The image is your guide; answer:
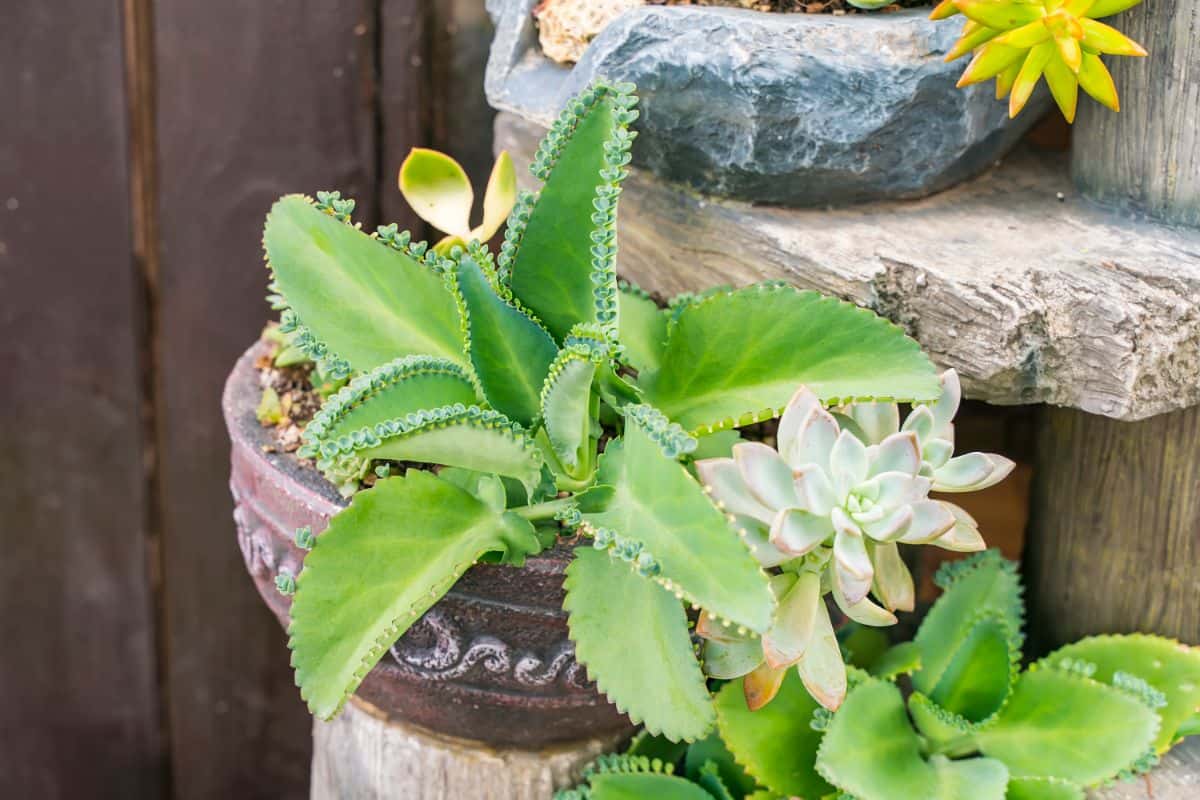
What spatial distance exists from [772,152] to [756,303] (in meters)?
0.13

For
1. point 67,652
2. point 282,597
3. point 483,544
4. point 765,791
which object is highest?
point 483,544

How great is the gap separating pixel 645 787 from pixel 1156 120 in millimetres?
503

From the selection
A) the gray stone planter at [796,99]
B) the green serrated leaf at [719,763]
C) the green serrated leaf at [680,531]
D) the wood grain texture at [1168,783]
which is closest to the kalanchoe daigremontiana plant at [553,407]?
the green serrated leaf at [680,531]

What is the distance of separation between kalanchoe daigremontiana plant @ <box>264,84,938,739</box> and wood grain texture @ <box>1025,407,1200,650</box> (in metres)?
0.28

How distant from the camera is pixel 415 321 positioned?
25.4 inches

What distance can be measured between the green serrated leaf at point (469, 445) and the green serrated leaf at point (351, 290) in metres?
0.08

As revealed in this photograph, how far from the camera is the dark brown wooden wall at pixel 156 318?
1.01 m

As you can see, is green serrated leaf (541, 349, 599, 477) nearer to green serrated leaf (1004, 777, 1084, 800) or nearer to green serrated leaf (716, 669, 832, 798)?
green serrated leaf (716, 669, 832, 798)

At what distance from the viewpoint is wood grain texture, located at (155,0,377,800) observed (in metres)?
1.01

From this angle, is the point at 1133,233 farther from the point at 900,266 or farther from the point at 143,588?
the point at 143,588

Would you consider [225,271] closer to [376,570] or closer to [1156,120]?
[376,570]

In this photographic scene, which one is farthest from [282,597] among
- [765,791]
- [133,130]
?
[133,130]

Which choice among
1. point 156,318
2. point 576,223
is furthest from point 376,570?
point 156,318

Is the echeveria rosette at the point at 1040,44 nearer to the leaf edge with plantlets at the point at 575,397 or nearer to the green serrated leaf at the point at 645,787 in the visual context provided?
the leaf edge with plantlets at the point at 575,397
